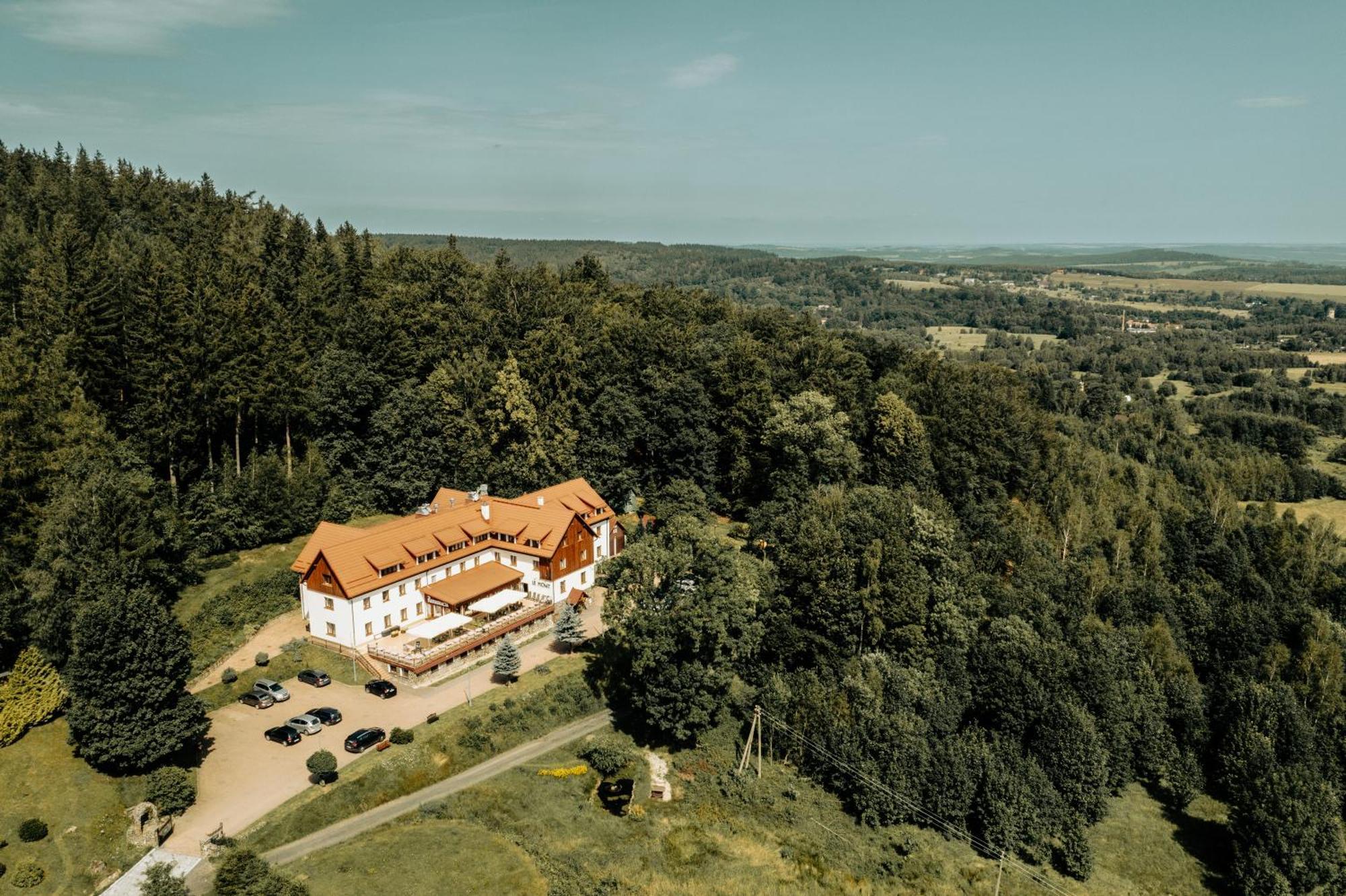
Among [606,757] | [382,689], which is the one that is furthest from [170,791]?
[606,757]

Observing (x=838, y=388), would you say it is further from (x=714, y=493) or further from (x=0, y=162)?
(x=0, y=162)

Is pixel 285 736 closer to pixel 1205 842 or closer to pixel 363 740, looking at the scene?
pixel 363 740

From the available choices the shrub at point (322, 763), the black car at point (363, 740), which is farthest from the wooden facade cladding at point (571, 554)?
the shrub at point (322, 763)

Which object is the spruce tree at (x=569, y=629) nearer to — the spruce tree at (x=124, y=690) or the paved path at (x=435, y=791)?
the paved path at (x=435, y=791)

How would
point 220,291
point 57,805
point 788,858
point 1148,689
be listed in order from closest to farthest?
point 57,805
point 788,858
point 1148,689
point 220,291

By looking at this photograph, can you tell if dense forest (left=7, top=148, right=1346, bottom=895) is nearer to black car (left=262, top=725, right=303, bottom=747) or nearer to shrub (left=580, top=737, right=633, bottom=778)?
shrub (left=580, top=737, right=633, bottom=778)

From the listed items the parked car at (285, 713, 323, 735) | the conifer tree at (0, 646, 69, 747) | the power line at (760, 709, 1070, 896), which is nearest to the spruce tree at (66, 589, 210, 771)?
the conifer tree at (0, 646, 69, 747)

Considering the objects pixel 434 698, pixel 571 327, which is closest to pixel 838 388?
pixel 571 327
